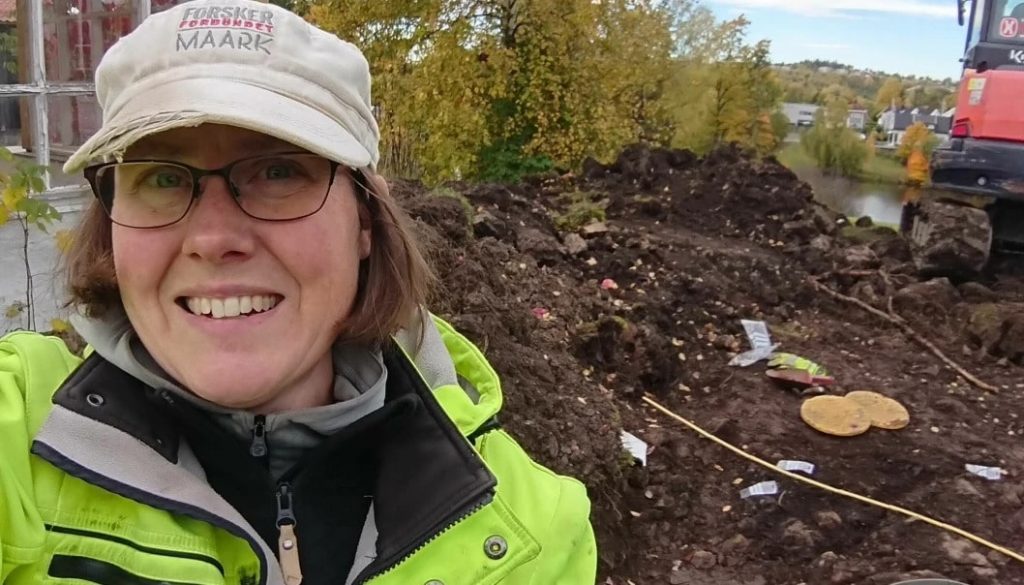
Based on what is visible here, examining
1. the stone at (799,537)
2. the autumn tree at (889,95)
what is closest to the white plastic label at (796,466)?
the stone at (799,537)

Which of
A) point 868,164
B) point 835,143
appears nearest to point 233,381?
point 868,164

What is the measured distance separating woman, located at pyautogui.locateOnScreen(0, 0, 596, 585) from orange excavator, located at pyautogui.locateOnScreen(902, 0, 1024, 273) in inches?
320

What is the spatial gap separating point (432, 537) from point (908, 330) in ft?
21.1

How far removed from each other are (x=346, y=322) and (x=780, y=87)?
125 feet

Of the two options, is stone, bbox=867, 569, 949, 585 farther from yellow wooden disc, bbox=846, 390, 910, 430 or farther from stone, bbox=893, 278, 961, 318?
stone, bbox=893, 278, 961, 318

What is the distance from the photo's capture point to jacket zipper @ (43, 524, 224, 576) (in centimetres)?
115

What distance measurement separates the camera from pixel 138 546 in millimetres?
1179

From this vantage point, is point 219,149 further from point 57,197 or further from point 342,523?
point 57,197

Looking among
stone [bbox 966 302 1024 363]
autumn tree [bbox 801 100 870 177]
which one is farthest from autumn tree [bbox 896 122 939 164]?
stone [bbox 966 302 1024 363]

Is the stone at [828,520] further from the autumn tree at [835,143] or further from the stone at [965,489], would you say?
the autumn tree at [835,143]

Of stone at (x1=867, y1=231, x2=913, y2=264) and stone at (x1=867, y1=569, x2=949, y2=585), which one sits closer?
stone at (x1=867, y1=569, x2=949, y2=585)

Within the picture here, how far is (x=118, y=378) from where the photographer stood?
1321mm

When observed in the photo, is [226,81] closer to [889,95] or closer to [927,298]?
[927,298]

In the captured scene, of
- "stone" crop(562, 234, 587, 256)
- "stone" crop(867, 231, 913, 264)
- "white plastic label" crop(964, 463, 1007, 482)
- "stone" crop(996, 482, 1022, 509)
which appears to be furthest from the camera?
"stone" crop(867, 231, 913, 264)
